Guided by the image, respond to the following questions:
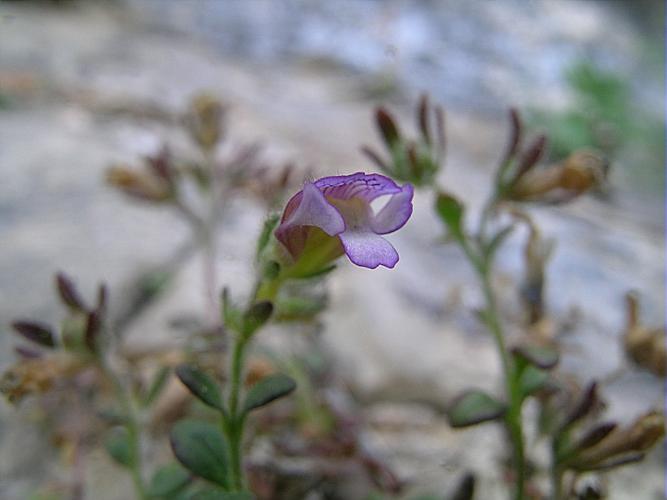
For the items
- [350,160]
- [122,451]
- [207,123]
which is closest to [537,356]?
[122,451]

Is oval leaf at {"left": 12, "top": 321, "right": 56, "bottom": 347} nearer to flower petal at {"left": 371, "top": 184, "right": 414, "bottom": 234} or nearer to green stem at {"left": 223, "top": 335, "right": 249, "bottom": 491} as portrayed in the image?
green stem at {"left": 223, "top": 335, "right": 249, "bottom": 491}

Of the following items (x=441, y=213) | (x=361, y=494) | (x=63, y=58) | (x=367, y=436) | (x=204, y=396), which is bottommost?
(x=63, y=58)

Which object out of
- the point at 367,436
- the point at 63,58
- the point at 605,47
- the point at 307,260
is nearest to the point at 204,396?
the point at 307,260

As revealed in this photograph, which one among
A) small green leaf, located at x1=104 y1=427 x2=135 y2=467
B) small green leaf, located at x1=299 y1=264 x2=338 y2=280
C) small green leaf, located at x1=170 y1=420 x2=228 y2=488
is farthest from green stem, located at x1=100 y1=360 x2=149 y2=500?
small green leaf, located at x1=299 y1=264 x2=338 y2=280

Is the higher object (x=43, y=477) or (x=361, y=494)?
(x=361, y=494)

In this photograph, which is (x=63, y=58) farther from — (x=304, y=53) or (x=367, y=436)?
(x=367, y=436)
